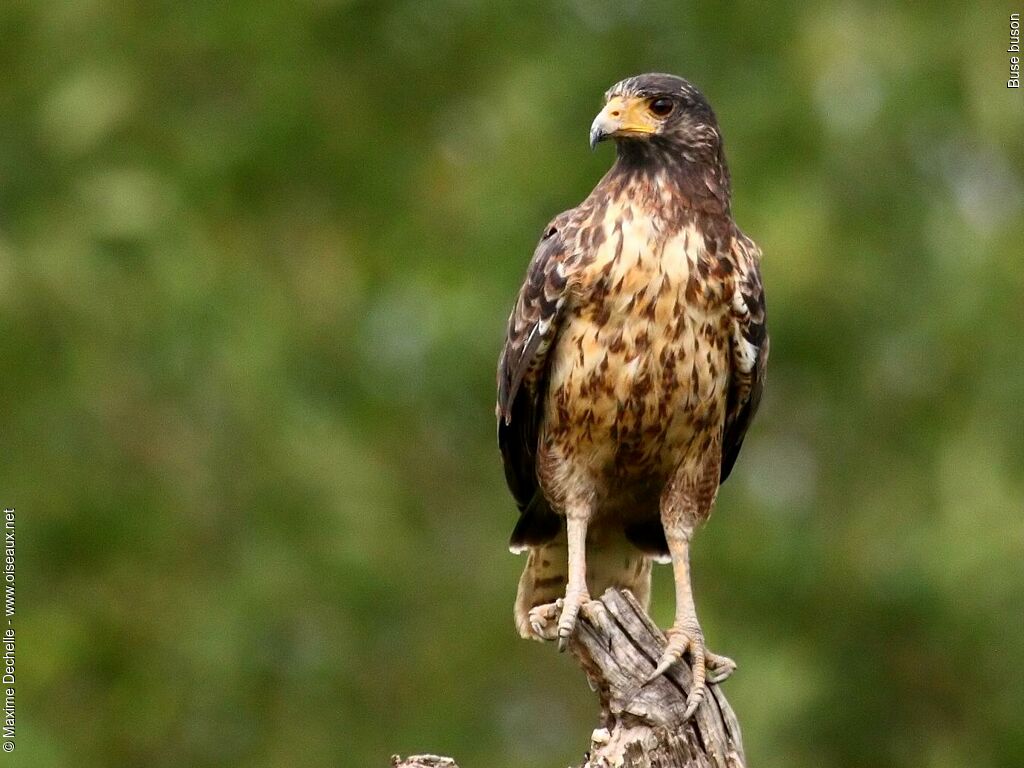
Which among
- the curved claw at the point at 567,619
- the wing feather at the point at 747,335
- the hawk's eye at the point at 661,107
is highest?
the hawk's eye at the point at 661,107

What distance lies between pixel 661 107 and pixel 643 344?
2.64 ft

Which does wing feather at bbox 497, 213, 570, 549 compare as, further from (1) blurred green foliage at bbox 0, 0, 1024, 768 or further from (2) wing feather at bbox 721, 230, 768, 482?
(1) blurred green foliage at bbox 0, 0, 1024, 768

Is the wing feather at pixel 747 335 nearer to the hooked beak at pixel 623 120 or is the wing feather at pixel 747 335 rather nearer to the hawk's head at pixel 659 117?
the hawk's head at pixel 659 117

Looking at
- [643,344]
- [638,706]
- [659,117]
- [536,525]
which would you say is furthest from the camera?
[536,525]

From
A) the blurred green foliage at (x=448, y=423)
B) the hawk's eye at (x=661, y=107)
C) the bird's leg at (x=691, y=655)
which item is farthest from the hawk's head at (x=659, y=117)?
the blurred green foliage at (x=448, y=423)

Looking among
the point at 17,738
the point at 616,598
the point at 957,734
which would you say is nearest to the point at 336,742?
the point at 17,738

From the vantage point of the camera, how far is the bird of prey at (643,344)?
21.9 feet

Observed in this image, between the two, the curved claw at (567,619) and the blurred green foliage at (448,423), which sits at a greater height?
the blurred green foliage at (448,423)

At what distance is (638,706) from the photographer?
20.3 feet

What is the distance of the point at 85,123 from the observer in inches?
487

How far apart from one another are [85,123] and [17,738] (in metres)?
3.65

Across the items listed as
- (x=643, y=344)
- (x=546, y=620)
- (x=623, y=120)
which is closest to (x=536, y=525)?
(x=546, y=620)

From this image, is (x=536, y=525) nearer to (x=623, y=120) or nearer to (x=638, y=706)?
(x=638, y=706)

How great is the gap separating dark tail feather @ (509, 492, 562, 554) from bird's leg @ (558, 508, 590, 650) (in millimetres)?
82
